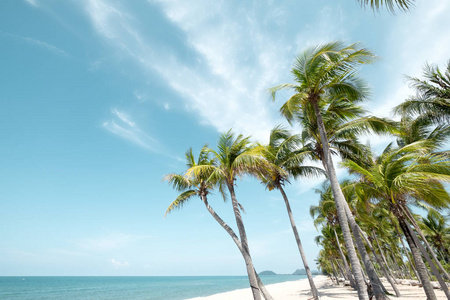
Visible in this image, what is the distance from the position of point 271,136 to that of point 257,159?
A: 6.39 metres

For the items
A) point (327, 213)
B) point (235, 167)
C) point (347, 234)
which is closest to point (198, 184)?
point (235, 167)

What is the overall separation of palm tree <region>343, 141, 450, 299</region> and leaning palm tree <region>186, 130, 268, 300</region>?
3480mm

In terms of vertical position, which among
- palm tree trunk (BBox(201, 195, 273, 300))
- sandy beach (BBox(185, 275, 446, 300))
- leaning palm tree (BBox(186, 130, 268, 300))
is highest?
leaning palm tree (BBox(186, 130, 268, 300))

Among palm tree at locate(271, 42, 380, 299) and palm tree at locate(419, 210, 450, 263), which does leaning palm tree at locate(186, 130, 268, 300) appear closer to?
palm tree at locate(271, 42, 380, 299)

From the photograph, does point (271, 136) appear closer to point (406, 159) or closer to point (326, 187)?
point (406, 159)

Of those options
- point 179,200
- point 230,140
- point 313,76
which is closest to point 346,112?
point 313,76

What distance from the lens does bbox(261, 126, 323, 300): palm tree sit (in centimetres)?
1236

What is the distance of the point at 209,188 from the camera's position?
35.8ft

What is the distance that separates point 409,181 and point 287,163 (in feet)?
19.3

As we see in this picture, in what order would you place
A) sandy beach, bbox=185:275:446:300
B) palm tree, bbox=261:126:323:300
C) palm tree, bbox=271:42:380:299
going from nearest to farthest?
1. palm tree, bbox=271:42:380:299
2. palm tree, bbox=261:126:323:300
3. sandy beach, bbox=185:275:446:300

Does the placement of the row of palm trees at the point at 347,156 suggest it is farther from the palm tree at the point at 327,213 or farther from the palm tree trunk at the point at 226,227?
the palm tree at the point at 327,213

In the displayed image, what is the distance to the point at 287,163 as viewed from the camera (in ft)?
42.6

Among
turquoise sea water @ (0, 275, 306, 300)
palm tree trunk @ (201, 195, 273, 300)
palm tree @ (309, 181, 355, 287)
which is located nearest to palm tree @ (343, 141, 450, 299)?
palm tree trunk @ (201, 195, 273, 300)

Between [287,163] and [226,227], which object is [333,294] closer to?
[287,163]
